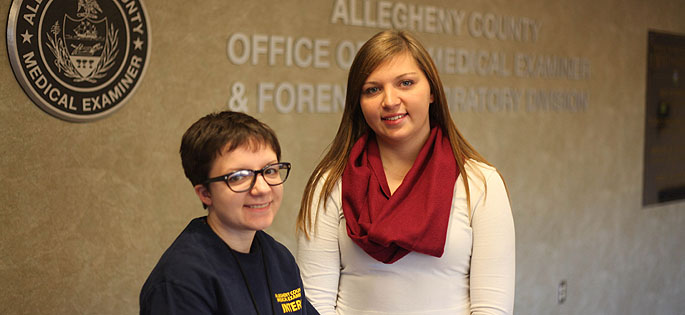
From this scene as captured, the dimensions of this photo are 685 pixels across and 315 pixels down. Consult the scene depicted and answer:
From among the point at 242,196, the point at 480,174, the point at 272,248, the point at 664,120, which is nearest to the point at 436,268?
the point at 480,174

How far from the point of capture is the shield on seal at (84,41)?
2242 millimetres

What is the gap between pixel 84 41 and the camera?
228cm

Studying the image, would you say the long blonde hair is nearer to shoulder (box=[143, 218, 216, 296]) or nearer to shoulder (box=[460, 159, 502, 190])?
shoulder (box=[460, 159, 502, 190])

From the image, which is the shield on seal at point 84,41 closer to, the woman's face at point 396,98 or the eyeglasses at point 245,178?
the woman's face at point 396,98

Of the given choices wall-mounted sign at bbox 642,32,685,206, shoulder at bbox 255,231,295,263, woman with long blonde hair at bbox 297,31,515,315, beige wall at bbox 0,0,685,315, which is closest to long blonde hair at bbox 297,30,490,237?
woman with long blonde hair at bbox 297,31,515,315

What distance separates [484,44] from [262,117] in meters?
1.50

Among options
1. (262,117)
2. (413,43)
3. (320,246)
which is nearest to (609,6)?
(262,117)

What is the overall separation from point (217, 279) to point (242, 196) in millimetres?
148

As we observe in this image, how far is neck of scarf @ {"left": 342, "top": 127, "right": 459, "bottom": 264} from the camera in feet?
5.54

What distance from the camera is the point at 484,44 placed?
12.1 feet

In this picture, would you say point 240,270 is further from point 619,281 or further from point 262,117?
point 619,281

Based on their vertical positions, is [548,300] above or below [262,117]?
below

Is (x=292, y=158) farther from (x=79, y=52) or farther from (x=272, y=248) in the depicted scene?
(x=272, y=248)

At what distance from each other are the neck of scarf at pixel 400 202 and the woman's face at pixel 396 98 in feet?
0.34
